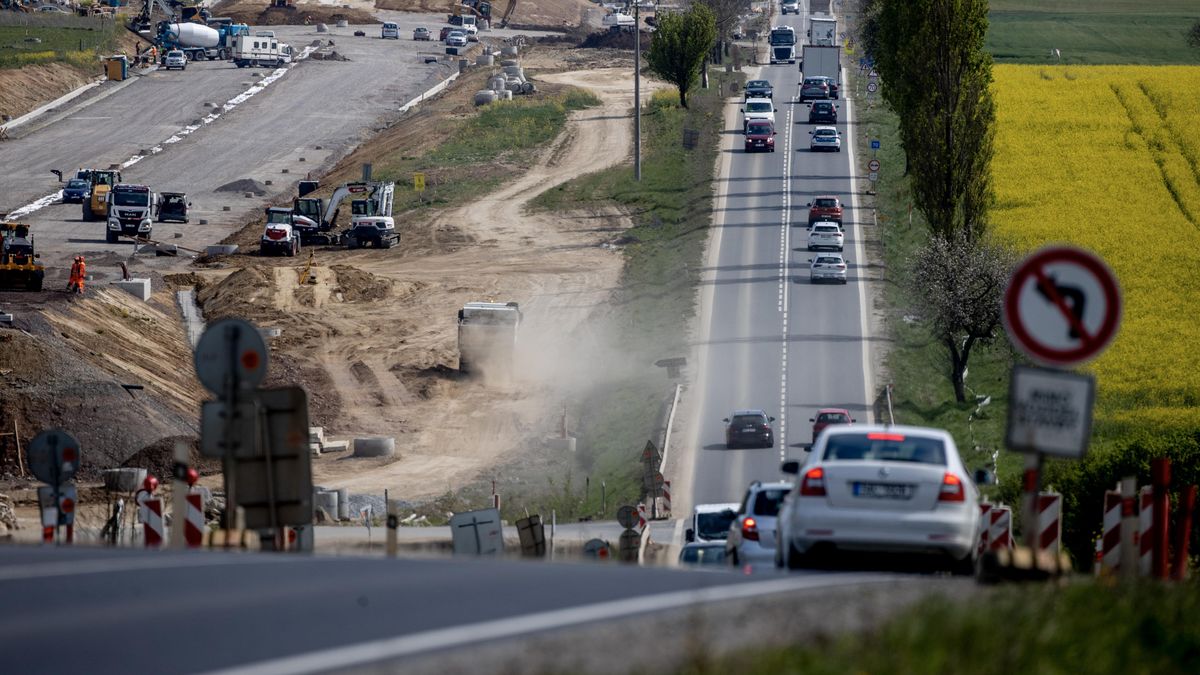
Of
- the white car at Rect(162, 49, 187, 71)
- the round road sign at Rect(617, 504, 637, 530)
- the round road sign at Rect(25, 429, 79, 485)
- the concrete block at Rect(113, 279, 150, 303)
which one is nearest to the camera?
the round road sign at Rect(25, 429, 79, 485)

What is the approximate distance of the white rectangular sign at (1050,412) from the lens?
10.4 m

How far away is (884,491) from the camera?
14.5m

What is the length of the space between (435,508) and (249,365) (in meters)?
27.3

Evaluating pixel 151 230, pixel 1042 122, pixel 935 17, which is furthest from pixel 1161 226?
pixel 151 230

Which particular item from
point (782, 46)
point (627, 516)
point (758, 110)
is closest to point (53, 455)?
point (627, 516)

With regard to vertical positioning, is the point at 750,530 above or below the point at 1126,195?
A: above

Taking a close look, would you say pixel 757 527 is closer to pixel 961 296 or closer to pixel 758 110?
pixel 961 296

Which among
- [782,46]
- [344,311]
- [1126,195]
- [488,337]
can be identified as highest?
[782,46]

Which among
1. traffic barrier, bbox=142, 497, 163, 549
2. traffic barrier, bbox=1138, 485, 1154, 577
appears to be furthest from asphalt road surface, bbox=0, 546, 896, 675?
traffic barrier, bbox=142, 497, 163, 549

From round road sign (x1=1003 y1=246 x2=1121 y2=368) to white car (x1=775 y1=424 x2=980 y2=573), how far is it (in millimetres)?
4310

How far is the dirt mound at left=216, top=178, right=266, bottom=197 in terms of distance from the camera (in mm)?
88562

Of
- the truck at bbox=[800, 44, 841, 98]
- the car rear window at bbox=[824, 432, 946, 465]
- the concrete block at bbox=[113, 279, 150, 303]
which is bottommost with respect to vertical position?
the concrete block at bbox=[113, 279, 150, 303]

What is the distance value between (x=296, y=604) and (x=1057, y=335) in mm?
4941

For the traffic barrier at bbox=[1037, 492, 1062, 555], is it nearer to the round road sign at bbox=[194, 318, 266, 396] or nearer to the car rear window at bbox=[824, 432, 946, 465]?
the car rear window at bbox=[824, 432, 946, 465]
